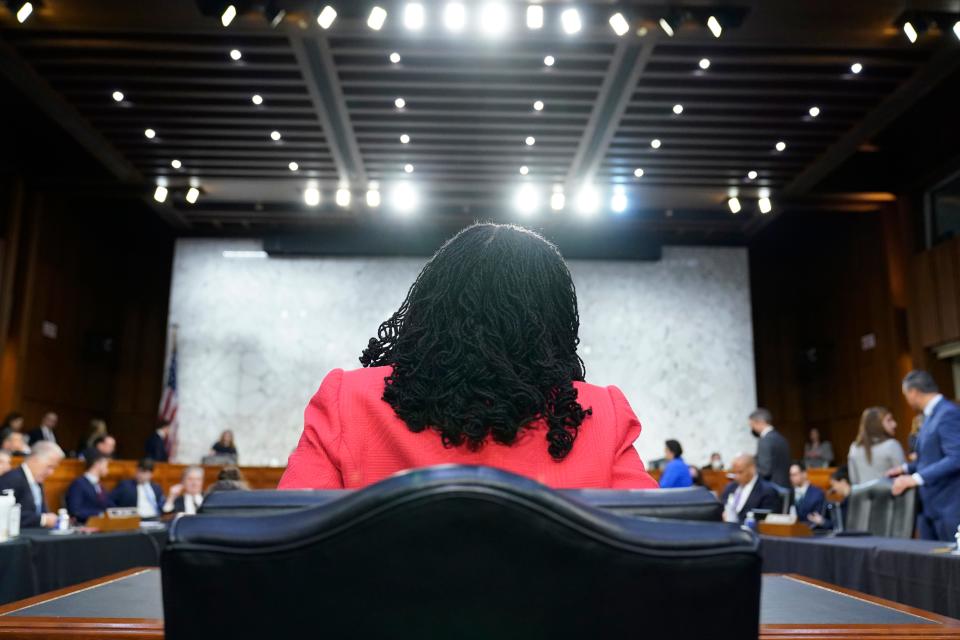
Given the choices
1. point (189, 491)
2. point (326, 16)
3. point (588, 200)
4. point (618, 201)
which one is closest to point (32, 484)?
point (189, 491)

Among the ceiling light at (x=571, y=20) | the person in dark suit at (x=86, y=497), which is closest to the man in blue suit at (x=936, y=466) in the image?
the ceiling light at (x=571, y=20)

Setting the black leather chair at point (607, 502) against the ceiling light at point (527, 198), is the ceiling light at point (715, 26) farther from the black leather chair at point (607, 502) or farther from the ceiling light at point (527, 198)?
the black leather chair at point (607, 502)

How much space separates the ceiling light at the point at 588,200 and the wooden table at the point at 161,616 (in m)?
10.2

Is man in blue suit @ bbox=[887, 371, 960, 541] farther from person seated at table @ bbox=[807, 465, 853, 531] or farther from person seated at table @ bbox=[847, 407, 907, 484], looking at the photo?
person seated at table @ bbox=[847, 407, 907, 484]

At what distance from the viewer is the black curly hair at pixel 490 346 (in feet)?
3.45

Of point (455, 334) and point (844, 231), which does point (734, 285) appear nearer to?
point (844, 231)

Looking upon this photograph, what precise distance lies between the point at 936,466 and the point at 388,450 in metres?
3.99

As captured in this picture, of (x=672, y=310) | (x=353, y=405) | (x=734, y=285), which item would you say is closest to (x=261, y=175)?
(x=672, y=310)

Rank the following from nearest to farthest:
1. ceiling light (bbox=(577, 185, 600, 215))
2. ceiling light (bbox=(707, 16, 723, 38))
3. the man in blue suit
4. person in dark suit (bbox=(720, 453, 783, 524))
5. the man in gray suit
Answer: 1. the man in blue suit
2. person in dark suit (bbox=(720, 453, 783, 524))
3. the man in gray suit
4. ceiling light (bbox=(707, 16, 723, 38))
5. ceiling light (bbox=(577, 185, 600, 215))

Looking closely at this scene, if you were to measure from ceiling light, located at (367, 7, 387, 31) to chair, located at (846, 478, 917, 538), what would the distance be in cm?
547

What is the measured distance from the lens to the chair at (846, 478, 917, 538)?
474 centimetres

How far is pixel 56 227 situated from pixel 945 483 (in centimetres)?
1264

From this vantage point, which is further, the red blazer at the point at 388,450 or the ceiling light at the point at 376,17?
the ceiling light at the point at 376,17

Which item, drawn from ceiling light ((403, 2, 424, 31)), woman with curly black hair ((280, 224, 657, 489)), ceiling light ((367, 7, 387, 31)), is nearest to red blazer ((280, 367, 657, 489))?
woman with curly black hair ((280, 224, 657, 489))
